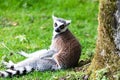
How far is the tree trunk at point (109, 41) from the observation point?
6316 mm

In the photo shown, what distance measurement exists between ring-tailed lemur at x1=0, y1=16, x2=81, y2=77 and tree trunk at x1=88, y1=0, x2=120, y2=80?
114 cm

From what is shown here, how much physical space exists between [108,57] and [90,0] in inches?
283

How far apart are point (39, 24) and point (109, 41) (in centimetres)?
524

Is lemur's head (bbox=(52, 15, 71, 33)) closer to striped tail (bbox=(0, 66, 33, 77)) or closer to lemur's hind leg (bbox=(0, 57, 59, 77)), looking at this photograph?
lemur's hind leg (bbox=(0, 57, 59, 77))

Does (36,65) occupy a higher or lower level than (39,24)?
higher

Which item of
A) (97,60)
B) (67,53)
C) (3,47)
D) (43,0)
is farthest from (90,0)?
(97,60)

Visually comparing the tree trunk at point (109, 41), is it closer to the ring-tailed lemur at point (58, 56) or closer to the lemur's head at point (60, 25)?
the ring-tailed lemur at point (58, 56)

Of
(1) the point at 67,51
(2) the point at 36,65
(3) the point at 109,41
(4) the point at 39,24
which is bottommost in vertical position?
(4) the point at 39,24

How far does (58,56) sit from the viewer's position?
7.70 meters

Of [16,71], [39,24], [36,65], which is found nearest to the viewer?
[16,71]

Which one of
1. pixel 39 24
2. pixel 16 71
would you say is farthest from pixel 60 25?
pixel 39 24

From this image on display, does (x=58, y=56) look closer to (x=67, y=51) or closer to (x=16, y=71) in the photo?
(x=67, y=51)

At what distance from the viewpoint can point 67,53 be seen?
7688mm

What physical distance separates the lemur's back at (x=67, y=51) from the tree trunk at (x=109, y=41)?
1115 millimetres
